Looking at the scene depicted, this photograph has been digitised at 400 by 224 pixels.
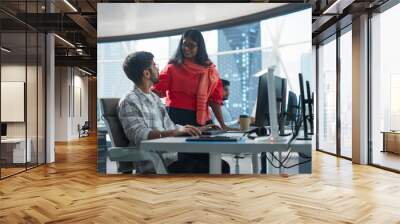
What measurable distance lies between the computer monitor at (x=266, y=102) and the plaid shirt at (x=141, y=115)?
1.43 m

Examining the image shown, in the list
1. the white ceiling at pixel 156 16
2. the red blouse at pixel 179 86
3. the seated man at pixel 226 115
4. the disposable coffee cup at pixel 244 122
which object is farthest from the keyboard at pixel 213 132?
the white ceiling at pixel 156 16

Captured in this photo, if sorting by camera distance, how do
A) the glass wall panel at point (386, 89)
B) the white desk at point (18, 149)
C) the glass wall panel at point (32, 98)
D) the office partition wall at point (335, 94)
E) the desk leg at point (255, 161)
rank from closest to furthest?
the desk leg at point (255, 161) < the glass wall panel at point (386, 89) < the white desk at point (18, 149) < the glass wall panel at point (32, 98) < the office partition wall at point (335, 94)

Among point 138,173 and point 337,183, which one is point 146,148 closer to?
point 138,173

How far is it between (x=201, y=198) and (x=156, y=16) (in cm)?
311

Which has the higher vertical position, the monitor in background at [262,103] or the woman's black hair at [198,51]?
the woman's black hair at [198,51]

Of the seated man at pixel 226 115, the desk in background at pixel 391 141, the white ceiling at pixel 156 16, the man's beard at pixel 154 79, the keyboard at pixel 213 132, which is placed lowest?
the desk in background at pixel 391 141

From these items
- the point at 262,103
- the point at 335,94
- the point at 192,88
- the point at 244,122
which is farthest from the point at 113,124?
the point at 335,94

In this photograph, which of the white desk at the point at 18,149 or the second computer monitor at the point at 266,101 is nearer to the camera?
the second computer monitor at the point at 266,101

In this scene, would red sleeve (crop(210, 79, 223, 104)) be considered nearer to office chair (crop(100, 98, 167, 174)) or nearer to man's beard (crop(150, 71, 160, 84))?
man's beard (crop(150, 71, 160, 84))

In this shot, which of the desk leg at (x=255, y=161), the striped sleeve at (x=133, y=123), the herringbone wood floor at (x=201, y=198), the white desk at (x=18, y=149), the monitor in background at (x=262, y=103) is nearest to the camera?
the herringbone wood floor at (x=201, y=198)

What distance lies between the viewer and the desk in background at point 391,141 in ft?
22.9

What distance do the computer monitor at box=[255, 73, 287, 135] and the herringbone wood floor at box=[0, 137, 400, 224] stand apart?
0.91m

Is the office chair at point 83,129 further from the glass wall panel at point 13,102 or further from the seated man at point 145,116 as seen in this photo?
the seated man at point 145,116

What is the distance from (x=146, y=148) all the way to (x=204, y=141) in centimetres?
92
